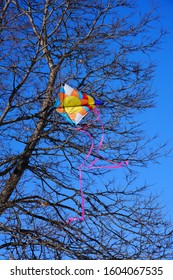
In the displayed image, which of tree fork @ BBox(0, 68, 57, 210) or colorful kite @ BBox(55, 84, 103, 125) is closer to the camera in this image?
colorful kite @ BBox(55, 84, 103, 125)

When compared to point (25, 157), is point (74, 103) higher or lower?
lower

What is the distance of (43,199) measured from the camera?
27.1ft

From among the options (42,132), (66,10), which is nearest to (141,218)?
(42,132)

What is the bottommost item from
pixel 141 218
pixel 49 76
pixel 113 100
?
pixel 141 218

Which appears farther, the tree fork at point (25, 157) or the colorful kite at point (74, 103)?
the tree fork at point (25, 157)

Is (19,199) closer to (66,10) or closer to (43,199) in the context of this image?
(43,199)

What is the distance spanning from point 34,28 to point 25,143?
212cm

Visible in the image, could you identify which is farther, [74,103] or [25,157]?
[25,157]

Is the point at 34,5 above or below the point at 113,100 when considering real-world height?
above
